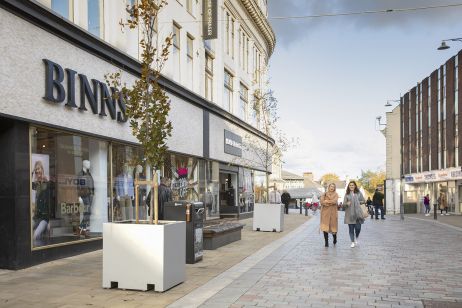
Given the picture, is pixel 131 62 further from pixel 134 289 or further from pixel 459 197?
pixel 459 197

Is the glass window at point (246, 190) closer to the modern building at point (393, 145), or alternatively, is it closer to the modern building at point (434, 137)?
the modern building at point (434, 137)

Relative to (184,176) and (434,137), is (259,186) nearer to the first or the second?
(184,176)

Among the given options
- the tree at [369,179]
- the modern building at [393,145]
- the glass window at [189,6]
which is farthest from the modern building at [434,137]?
the tree at [369,179]

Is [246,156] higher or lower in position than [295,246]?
higher

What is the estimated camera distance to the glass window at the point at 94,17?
1312 centimetres

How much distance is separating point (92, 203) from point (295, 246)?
212 inches

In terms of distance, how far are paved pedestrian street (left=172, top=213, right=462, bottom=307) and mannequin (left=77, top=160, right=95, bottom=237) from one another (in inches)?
175

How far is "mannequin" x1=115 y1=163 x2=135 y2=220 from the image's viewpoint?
1395 centimetres

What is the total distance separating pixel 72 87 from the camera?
11195 millimetres

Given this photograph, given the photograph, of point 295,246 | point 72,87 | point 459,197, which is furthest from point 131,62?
point 459,197

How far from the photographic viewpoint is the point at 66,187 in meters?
11.5

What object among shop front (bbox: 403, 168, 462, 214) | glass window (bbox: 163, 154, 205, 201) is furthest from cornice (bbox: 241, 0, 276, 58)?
shop front (bbox: 403, 168, 462, 214)

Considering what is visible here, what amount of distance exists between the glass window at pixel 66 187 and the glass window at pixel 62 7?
2808 mm

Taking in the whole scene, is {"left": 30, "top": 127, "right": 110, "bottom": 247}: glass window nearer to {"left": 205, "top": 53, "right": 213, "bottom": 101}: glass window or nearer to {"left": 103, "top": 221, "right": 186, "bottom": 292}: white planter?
{"left": 103, "top": 221, "right": 186, "bottom": 292}: white planter
